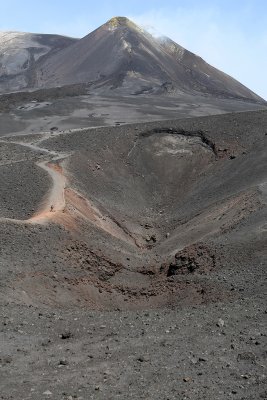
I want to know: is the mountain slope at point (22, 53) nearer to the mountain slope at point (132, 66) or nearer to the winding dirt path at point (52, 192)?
the mountain slope at point (132, 66)

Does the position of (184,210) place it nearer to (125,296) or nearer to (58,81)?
(125,296)

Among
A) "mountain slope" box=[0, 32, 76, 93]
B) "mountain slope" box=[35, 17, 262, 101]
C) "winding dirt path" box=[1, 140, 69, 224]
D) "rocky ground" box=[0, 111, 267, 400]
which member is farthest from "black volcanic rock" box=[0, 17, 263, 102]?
"winding dirt path" box=[1, 140, 69, 224]

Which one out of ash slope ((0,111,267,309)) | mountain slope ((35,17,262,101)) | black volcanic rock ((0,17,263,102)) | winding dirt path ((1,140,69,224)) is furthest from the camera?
mountain slope ((35,17,262,101))

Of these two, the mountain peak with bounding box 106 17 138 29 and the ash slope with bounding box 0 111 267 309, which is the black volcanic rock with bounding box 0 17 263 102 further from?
the ash slope with bounding box 0 111 267 309

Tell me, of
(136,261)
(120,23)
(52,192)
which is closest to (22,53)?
(120,23)

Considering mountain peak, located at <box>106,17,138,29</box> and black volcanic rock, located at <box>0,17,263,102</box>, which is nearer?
black volcanic rock, located at <box>0,17,263,102</box>

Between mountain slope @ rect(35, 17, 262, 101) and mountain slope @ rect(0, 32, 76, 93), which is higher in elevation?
mountain slope @ rect(35, 17, 262, 101)
